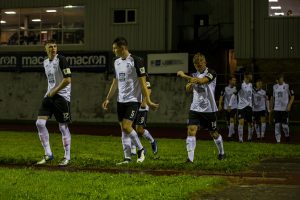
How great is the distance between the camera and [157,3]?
36.9m

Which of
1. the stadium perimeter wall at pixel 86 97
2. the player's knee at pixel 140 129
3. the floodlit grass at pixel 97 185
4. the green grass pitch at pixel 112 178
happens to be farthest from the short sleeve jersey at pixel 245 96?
the floodlit grass at pixel 97 185

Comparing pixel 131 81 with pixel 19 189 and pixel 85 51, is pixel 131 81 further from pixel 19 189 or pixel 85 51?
pixel 85 51

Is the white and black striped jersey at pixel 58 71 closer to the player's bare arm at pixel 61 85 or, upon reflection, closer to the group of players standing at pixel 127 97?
the group of players standing at pixel 127 97

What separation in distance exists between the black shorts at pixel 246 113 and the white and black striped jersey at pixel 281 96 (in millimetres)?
943

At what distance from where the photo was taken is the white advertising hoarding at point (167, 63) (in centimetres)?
3250

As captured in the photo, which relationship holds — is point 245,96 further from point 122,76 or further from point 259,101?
point 122,76

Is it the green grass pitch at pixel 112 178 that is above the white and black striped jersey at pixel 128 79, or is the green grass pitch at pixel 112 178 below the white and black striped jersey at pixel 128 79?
below

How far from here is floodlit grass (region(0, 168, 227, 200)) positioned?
7254 millimetres

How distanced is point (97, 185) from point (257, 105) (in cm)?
1390

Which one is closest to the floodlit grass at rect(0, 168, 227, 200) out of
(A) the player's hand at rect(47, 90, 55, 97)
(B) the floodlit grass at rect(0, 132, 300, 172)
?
(B) the floodlit grass at rect(0, 132, 300, 172)

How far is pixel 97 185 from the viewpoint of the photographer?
8023 millimetres

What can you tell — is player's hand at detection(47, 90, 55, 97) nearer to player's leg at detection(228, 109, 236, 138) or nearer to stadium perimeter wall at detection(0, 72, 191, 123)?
player's leg at detection(228, 109, 236, 138)

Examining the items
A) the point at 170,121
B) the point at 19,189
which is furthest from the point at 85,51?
the point at 19,189

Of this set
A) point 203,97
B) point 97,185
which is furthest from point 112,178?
point 203,97
